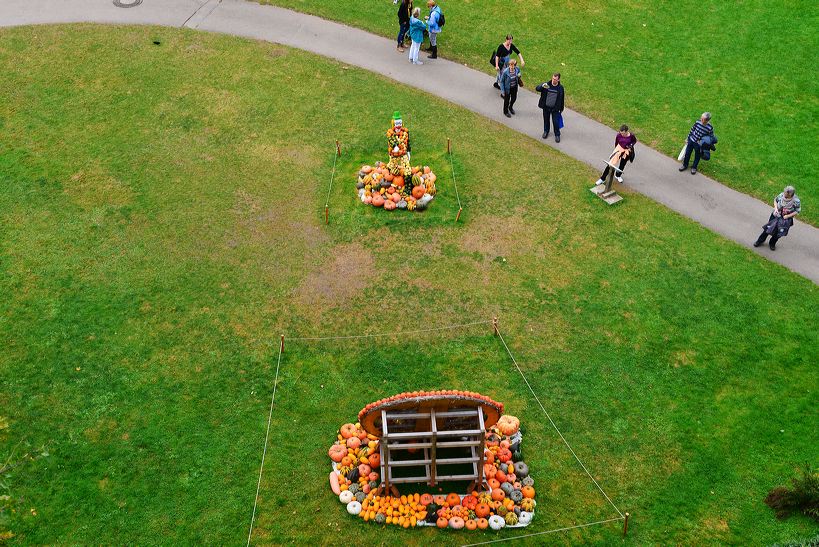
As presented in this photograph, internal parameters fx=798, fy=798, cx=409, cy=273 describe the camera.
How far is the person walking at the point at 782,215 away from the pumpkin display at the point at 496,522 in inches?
374

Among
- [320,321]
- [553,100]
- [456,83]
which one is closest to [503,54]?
[456,83]

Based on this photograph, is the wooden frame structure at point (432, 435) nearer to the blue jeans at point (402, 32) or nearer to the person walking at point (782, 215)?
the person walking at point (782, 215)

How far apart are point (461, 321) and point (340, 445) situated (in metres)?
3.93

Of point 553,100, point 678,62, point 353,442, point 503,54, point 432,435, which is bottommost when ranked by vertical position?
point 353,442

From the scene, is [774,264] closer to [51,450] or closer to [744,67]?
[744,67]

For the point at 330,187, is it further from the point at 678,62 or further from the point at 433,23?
the point at 678,62

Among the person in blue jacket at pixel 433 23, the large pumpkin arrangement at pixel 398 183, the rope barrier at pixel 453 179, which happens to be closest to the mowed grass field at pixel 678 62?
the person in blue jacket at pixel 433 23

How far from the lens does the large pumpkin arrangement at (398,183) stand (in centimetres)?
1883

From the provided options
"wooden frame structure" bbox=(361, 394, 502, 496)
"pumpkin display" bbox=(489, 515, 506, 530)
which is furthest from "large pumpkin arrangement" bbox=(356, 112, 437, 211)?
"pumpkin display" bbox=(489, 515, 506, 530)

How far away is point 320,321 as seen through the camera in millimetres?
16562

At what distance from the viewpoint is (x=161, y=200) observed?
19266 mm

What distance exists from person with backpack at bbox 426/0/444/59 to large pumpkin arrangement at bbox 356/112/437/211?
5.68 meters

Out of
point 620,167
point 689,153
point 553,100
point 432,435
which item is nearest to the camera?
point 432,435

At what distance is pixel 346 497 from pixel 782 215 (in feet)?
37.6
